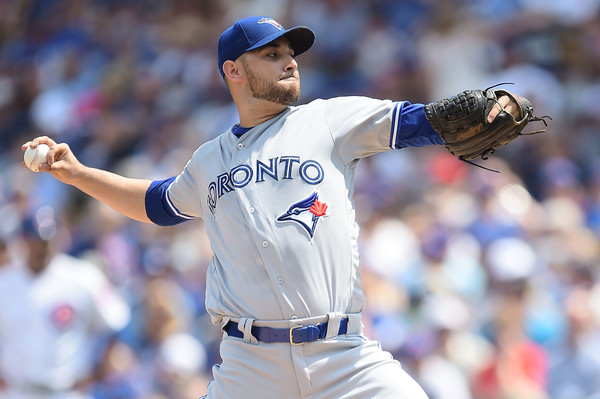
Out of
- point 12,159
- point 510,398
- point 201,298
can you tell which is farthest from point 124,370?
point 12,159

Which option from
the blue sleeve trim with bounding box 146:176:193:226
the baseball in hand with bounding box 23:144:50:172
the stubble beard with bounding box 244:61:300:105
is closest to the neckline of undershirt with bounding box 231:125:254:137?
the stubble beard with bounding box 244:61:300:105

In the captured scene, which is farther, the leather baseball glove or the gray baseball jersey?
the gray baseball jersey

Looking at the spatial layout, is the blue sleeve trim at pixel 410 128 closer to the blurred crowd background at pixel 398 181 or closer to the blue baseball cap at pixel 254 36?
the blue baseball cap at pixel 254 36

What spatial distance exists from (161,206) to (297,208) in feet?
2.55

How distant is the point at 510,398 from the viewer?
625 cm

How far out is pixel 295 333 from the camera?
340 cm

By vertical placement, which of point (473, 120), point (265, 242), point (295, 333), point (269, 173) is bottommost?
point (295, 333)

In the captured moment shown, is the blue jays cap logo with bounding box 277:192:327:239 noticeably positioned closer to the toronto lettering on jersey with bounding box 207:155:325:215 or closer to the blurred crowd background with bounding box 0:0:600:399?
the toronto lettering on jersey with bounding box 207:155:325:215

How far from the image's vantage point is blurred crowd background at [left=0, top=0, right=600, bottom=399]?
6688 mm

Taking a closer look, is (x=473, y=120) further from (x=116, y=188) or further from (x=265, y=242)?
(x=116, y=188)

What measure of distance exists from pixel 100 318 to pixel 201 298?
Result: 1.35 meters

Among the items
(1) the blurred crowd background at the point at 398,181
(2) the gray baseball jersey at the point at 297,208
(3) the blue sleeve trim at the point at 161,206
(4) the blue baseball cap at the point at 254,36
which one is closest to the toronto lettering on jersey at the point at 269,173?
(2) the gray baseball jersey at the point at 297,208

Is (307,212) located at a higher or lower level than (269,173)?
lower

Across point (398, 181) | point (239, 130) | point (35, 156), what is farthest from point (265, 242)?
point (398, 181)
